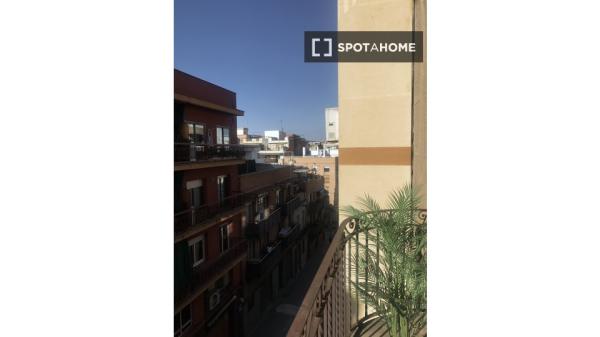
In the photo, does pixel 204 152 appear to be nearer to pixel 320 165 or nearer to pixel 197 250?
pixel 197 250

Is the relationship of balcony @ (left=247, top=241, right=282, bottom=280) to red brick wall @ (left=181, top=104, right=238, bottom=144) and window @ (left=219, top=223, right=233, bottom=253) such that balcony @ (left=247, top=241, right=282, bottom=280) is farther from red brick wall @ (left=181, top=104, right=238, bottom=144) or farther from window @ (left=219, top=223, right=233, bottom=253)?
red brick wall @ (left=181, top=104, right=238, bottom=144)

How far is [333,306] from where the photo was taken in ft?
4.96

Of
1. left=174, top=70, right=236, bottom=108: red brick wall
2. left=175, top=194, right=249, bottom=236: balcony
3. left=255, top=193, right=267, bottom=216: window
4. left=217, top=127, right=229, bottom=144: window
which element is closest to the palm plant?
left=175, top=194, right=249, bottom=236: balcony

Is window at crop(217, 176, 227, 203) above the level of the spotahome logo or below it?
below

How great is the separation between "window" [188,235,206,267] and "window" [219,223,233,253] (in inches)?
23.1

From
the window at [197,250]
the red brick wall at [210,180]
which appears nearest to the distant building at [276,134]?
the red brick wall at [210,180]

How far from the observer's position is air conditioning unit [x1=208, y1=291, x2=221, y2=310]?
569 centimetres

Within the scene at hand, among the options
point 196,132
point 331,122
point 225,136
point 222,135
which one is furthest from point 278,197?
point 331,122

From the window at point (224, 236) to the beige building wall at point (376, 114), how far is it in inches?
174

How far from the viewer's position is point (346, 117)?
2537 millimetres
